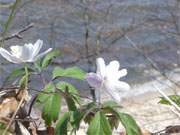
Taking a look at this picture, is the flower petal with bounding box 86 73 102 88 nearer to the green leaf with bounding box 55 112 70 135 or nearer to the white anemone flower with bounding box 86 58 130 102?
the white anemone flower with bounding box 86 58 130 102

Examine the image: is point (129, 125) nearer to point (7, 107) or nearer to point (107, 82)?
point (107, 82)

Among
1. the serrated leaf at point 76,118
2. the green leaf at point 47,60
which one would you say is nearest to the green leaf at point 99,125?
the serrated leaf at point 76,118

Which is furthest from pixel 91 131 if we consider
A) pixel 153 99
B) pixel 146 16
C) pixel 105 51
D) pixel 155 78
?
pixel 146 16

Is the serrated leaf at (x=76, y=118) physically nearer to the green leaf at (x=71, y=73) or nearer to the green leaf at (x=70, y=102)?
the green leaf at (x=70, y=102)

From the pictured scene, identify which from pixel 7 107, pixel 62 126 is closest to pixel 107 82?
pixel 62 126

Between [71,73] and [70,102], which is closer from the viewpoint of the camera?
[70,102]

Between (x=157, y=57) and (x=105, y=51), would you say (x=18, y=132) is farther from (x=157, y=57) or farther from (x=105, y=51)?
(x=157, y=57)

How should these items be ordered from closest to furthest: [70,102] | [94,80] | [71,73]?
[94,80] → [70,102] → [71,73]
